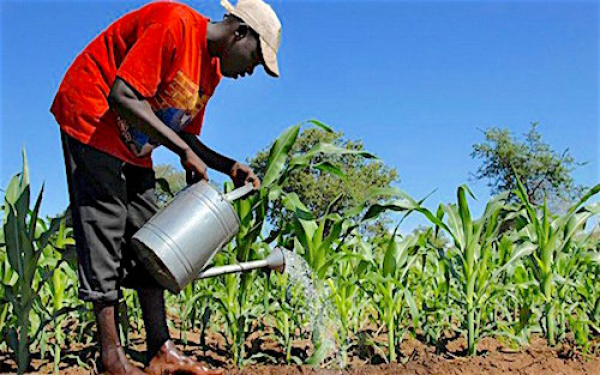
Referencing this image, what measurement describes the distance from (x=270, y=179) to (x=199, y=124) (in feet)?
1.22

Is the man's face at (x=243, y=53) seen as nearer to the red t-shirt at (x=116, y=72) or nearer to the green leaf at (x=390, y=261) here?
the red t-shirt at (x=116, y=72)

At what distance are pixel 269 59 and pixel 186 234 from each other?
0.67 metres

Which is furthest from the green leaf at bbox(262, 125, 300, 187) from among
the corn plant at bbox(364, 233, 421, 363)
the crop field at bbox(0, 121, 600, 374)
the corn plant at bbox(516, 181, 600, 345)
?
the corn plant at bbox(516, 181, 600, 345)

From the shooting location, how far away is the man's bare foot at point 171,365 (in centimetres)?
238

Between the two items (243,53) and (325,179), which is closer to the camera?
(243,53)

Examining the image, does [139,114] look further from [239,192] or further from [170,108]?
[239,192]

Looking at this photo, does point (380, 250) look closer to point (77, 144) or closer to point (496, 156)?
point (77, 144)

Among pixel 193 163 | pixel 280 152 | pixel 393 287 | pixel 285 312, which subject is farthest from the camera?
pixel 393 287

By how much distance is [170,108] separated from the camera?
2.26m

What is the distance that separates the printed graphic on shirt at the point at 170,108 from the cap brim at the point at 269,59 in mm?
266

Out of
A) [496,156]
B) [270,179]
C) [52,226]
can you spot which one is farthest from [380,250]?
[496,156]

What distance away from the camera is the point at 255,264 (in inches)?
97.3

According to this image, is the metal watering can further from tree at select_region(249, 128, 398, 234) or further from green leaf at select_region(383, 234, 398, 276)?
tree at select_region(249, 128, 398, 234)

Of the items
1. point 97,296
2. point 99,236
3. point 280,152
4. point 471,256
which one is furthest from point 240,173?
point 471,256
